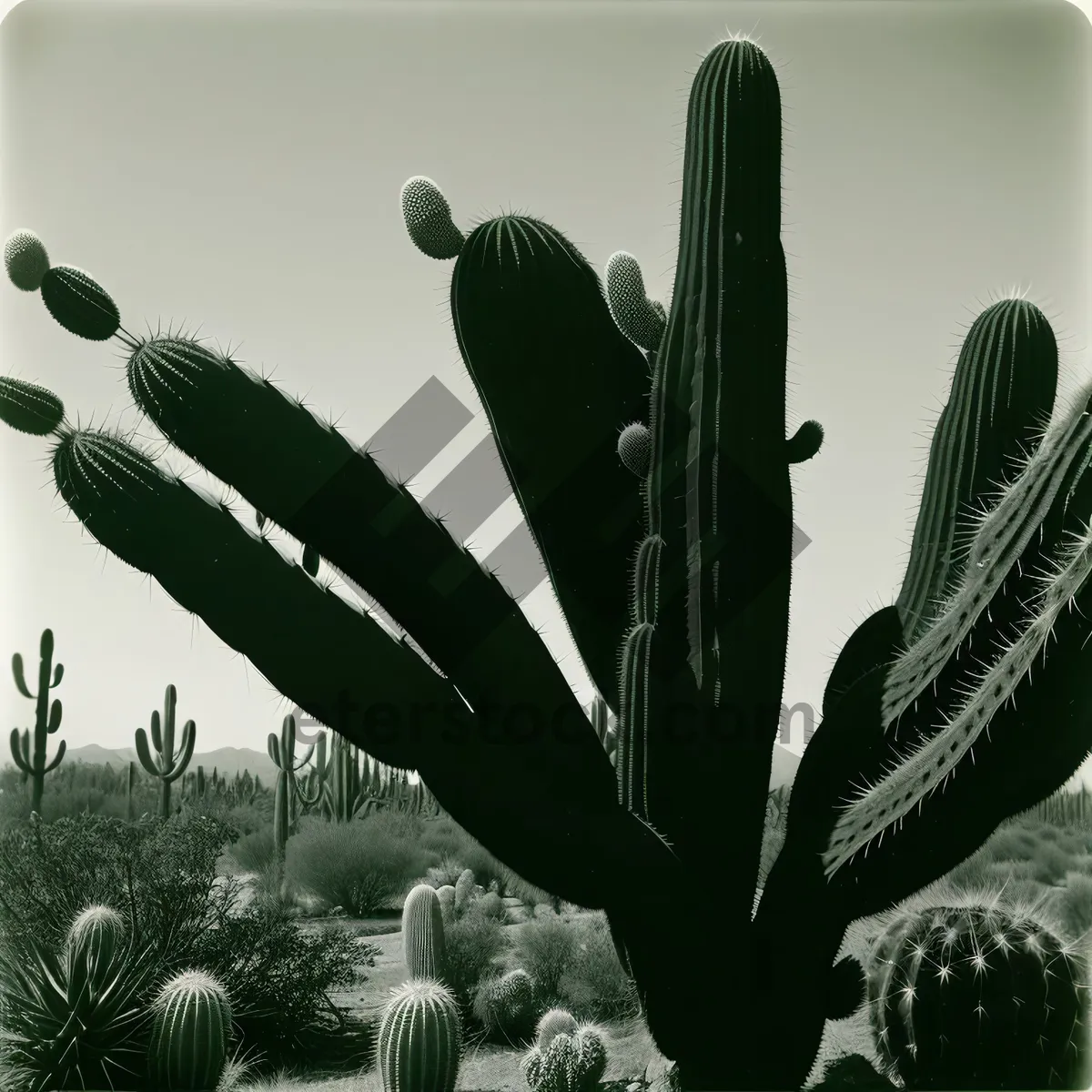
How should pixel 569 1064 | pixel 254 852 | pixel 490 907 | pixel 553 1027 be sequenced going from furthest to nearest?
pixel 254 852, pixel 490 907, pixel 553 1027, pixel 569 1064

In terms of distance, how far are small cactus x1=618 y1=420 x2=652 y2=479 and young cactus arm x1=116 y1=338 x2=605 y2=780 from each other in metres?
0.79

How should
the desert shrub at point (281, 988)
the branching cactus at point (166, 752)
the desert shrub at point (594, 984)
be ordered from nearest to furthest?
the desert shrub at point (281, 988) → the desert shrub at point (594, 984) → the branching cactus at point (166, 752)

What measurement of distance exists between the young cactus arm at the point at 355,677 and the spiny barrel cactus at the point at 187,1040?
1183mm

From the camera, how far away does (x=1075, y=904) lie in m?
4.89

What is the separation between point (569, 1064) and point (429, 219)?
10.4 ft

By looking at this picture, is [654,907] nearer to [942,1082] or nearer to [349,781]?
[942,1082]

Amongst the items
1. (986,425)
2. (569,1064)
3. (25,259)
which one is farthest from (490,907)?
(25,259)

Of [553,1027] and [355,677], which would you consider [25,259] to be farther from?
[553,1027]

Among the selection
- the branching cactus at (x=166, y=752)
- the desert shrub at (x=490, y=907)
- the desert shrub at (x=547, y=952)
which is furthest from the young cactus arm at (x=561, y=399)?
the branching cactus at (x=166, y=752)

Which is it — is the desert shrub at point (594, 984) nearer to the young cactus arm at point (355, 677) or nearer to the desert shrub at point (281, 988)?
the desert shrub at point (281, 988)

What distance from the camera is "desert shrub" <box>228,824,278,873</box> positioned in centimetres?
735

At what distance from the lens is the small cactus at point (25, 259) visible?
396 centimetres

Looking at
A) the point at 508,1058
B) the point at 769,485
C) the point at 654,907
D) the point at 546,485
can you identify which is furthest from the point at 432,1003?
the point at 769,485

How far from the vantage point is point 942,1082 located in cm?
354
